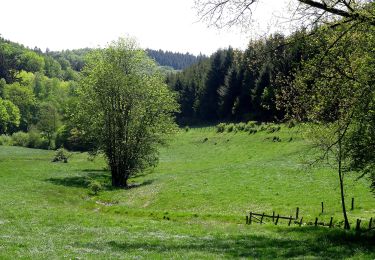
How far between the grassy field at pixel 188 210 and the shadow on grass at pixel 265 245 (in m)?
0.05

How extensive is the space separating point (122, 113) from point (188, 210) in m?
21.9

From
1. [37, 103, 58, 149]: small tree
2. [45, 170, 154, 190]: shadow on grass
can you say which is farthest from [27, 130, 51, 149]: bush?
[45, 170, 154, 190]: shadow on grass

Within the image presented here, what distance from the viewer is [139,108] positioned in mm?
59156

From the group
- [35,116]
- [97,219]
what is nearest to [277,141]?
[97,219]

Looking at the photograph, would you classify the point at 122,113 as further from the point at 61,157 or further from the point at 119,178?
the point at 61,157

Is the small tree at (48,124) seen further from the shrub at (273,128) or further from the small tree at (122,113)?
the small tree at (122,113)

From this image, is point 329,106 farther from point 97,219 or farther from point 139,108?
point 139,108

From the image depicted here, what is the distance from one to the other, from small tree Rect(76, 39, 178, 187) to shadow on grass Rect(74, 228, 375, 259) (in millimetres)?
35384

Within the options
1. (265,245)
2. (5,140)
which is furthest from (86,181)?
(5,140)

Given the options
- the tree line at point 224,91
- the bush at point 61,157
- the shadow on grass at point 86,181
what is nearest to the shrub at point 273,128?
the tree line at point 224,91

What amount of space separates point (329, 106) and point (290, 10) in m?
5.44

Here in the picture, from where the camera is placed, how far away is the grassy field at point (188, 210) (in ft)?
66.1

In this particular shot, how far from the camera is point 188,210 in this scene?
42312 mm

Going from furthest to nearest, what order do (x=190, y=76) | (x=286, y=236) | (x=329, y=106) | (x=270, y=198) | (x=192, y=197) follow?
1. (x=190, y=76)
2. (x=192, y=197)
3. (x=270, y=198)
4. (x=286, y=236)
5. (x=329, y=106)
